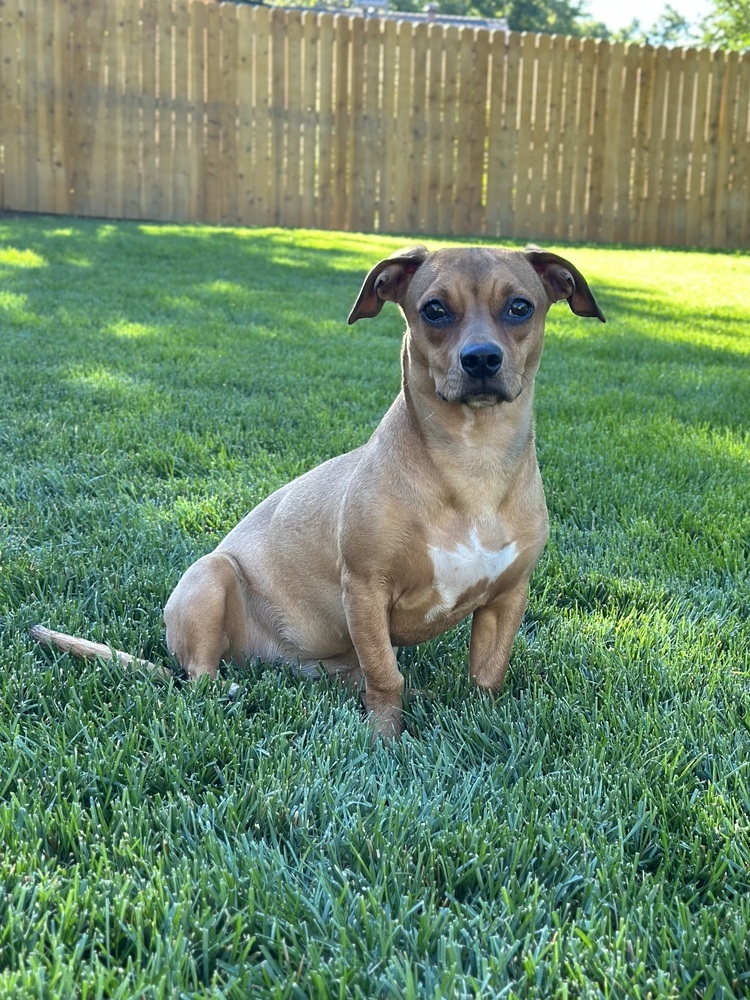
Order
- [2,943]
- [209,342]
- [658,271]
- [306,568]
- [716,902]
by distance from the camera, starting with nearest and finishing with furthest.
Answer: [2,943]
[716,902]
[306,568]
[209,342]
[658,271]

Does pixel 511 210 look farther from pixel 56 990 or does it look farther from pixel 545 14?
pixel 545 14

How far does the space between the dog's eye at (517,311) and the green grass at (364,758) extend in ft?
3.16

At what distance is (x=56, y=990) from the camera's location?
151 centimetres

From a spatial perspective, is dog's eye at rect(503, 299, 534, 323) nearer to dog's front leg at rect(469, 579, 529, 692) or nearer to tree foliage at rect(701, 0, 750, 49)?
dog's front leg at rect(469, 579, 529, 692)

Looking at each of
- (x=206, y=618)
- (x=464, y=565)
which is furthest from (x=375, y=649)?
(x=206, y=618)

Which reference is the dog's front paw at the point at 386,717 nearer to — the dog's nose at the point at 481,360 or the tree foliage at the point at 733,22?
the dog's nose at the point at 481,360

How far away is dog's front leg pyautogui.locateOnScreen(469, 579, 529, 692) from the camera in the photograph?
283 cm

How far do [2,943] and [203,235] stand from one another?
35.0 ft

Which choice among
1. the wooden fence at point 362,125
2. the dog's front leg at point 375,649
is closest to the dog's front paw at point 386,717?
the dog's front leg at point 375,649

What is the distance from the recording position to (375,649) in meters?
2.68

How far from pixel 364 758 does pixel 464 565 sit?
61 cm

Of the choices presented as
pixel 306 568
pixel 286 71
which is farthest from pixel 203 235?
pixel 306 568

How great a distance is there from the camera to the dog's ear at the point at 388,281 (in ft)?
9.84

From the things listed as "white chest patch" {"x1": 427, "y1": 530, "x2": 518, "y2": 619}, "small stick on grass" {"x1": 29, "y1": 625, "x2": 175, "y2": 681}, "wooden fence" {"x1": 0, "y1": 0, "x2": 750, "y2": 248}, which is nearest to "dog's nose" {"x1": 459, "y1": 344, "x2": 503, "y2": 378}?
"white chest patch" {"x1": 427, "y1": 530, "x2": 518, "y2": 619}
